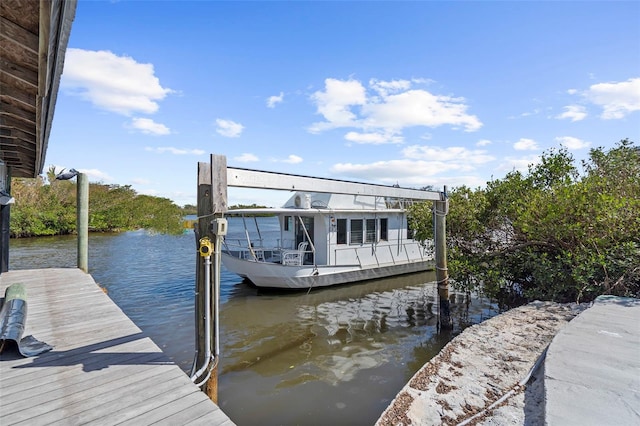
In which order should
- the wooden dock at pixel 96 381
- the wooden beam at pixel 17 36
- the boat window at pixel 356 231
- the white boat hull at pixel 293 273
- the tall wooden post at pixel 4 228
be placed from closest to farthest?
the wooden beam at pixel 17 36, the wooden dock at pixel 96 381, the tall wooden post at pixel 4 228, the white boat hull at pixel 293 273, the boat window at pixel 356 231

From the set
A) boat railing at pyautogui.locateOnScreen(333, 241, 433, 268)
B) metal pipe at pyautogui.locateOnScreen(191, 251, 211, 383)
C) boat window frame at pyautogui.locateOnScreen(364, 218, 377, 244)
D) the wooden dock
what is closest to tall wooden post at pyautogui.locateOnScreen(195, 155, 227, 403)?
metal pipe at pyautogui.locateOnScreen(191, 251, 211, 383)

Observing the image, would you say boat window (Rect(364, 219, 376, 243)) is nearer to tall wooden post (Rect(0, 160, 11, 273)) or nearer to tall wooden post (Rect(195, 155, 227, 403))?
tall wooden post (Rect(195, 155, 227, 403))

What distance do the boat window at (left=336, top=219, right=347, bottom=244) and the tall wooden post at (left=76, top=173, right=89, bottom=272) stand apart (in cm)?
794

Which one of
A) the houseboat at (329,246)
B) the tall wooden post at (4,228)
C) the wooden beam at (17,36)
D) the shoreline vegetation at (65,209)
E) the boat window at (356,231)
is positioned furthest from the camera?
the shoreline vegetation at (65,209)

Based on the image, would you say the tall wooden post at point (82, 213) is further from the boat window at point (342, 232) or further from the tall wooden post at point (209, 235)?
the boat window at point (342, 232)

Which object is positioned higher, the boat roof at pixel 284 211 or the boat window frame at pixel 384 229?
the boat roof at pixel 284 211

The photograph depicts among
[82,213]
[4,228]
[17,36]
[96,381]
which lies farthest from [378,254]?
[17,36]

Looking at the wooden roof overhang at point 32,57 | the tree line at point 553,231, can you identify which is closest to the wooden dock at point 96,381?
the wooden roof overhang at point 32,57

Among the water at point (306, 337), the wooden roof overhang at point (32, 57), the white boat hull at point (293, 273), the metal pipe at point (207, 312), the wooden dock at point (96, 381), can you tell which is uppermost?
the wooden roof overhang at point (32, 57)

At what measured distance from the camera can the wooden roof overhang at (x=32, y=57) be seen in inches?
82.2

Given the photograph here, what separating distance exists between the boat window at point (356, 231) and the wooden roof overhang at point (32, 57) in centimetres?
965

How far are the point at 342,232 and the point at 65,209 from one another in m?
33.4

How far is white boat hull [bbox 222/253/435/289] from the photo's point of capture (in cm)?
1052

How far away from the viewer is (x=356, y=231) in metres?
12.7
